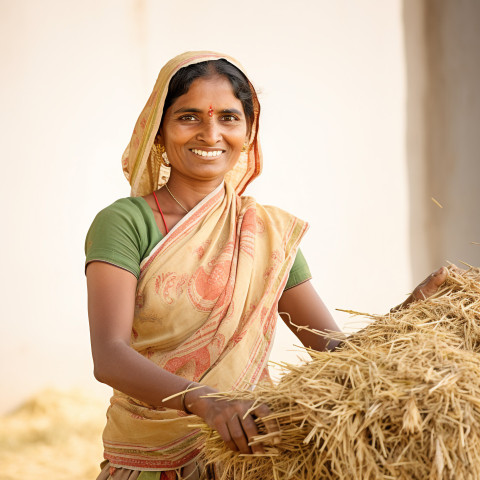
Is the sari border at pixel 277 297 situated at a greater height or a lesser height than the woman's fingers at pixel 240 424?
greater

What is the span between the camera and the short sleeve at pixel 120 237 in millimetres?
2281

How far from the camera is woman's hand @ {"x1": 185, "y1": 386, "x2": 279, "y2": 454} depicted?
162 centimetres

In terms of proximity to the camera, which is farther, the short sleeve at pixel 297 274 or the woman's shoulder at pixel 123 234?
the short sleeve at pixel 297 274

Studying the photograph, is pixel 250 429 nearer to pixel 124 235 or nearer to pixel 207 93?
pixel 124 235

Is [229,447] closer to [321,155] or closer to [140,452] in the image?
[140,452]

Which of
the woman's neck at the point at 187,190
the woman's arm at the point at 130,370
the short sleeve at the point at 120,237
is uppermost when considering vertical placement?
the woman's neck at the point at 187,190

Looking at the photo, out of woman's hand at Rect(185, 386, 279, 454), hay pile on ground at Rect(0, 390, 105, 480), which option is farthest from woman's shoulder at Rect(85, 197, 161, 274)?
hay pile on ground at Rect(0, 390, 105, 480)

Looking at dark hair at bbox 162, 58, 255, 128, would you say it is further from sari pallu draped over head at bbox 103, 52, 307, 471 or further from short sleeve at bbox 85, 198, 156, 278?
short sleeve at bbox 85, 198, 156, 278

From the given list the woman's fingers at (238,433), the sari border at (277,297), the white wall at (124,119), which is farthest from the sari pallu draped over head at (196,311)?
the white wall at (124,119)

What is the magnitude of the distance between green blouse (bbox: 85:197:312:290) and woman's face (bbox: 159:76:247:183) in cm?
24

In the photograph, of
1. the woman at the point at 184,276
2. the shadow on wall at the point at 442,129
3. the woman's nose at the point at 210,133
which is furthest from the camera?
the shadow on wall at the point at 442,129

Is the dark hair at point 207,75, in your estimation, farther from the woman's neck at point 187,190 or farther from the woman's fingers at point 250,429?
the woman's fingers at point 250,429

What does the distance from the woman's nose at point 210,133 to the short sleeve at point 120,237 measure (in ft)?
1.13

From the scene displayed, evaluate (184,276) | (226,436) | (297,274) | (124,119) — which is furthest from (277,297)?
(124,119)
